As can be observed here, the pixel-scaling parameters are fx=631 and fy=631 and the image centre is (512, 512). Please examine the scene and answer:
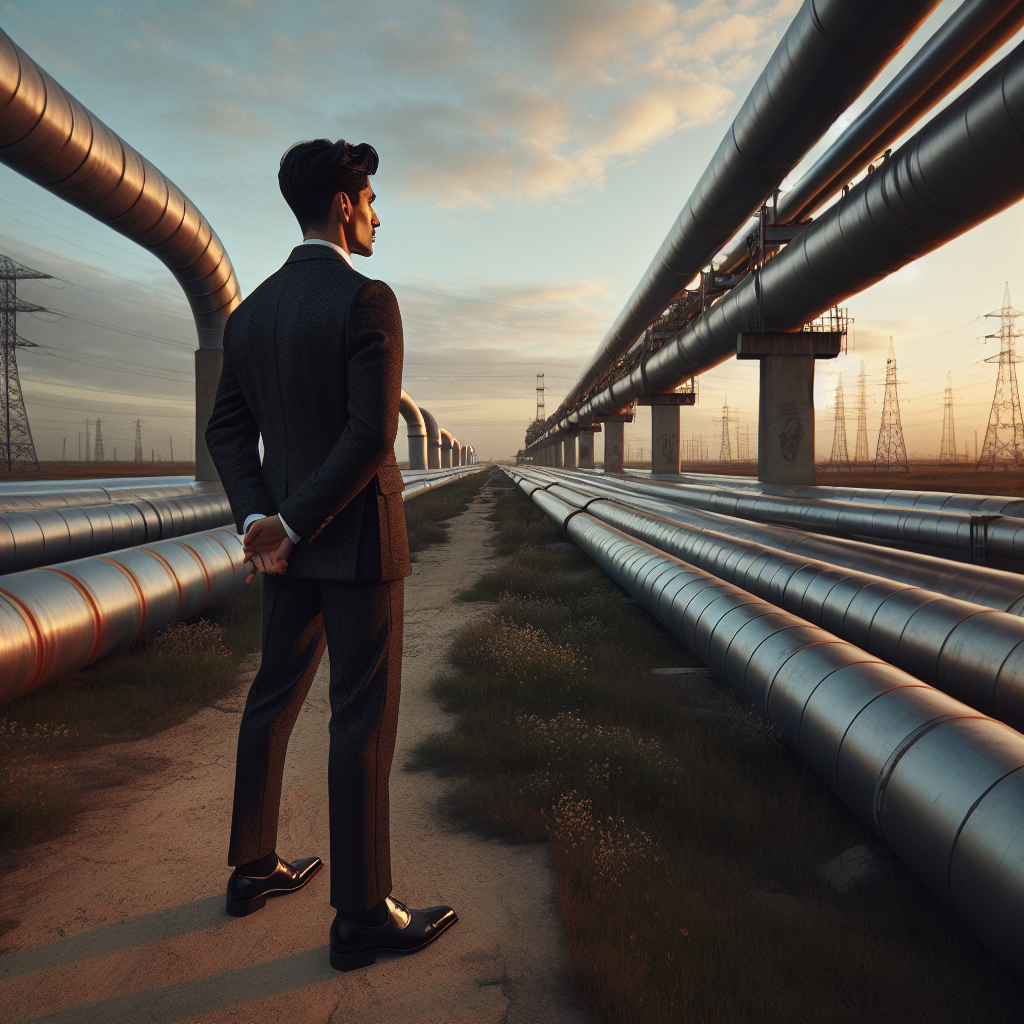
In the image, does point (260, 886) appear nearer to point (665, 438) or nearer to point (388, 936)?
point (388, 936)

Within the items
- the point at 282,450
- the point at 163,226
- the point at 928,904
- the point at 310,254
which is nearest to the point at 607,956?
the point at 928,904

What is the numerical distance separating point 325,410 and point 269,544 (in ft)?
1.42

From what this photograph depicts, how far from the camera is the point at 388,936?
2012 mm

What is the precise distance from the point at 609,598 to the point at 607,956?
538 cm

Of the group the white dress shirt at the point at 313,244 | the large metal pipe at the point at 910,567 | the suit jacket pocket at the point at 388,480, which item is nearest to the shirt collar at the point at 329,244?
the white dress shirt at the point at 313,244

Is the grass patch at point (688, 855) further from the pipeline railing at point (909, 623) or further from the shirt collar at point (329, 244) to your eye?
the shirt collar at point (329, 244)

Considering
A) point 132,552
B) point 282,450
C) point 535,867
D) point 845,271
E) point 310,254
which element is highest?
point 845,271

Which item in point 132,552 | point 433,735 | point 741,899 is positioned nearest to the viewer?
point 741,899

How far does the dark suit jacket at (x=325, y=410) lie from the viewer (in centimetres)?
179

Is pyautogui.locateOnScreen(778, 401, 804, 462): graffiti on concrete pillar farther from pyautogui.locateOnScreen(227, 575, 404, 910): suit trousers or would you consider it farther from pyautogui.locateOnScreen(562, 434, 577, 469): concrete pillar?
pyautogui.locateOnScreen(562, 434, 577, 469): concrete pillar

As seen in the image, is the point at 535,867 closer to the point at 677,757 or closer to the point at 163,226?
the point at 677,757

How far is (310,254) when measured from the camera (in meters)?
1.96

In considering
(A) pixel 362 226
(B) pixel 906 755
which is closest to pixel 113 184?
(A) pixel 362 226

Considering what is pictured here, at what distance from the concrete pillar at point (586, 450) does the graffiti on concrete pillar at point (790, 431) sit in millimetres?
→ 40603
